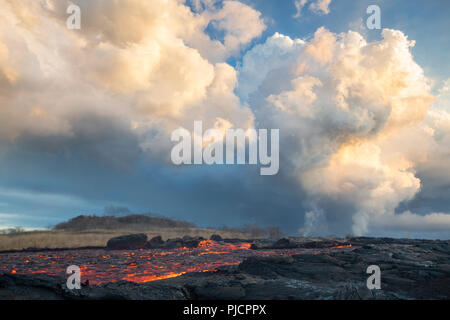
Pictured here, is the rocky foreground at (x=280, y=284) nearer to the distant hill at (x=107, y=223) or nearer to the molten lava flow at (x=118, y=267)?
the molten lava flow at (x=118, y=267)

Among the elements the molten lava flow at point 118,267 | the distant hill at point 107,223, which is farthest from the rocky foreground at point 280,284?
the distant hill at point 107,223

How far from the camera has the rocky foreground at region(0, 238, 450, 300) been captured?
9766 mm

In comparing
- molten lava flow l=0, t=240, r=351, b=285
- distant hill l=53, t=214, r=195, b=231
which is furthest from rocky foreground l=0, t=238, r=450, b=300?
distant hill l=53, t=214, r=195, b=231

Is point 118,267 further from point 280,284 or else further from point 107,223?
point 107,223

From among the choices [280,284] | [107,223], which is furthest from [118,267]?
[107,223]

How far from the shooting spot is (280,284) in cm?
1196

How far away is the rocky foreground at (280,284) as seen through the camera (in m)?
9.77

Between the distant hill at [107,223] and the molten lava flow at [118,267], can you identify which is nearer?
the molten lava flow at [118,267]
